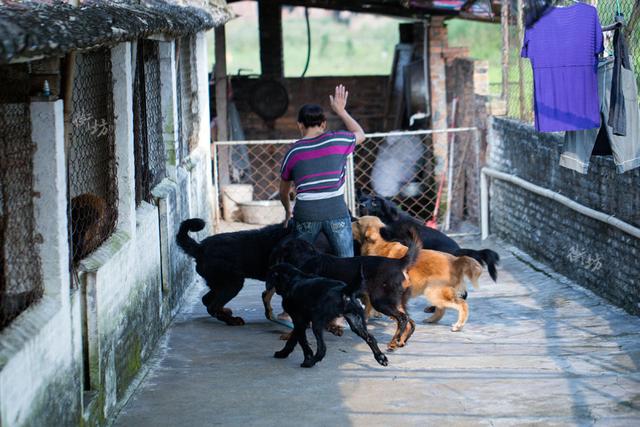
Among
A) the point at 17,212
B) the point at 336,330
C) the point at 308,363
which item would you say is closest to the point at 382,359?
the point at 308,363

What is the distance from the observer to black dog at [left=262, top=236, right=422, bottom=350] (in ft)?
25.6

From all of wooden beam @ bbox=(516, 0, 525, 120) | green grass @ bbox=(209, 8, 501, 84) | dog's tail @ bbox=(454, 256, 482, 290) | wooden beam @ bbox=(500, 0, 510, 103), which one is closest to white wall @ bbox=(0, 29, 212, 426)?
dog's tail @ bbox=(454, 256, 482, 290)

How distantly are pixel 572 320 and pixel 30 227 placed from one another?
520 centimetres

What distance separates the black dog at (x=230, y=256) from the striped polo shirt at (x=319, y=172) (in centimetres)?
65

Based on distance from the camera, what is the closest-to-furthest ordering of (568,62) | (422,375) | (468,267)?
(422,375) < (468,267) < (568,62)

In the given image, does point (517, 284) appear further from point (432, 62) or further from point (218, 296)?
point (432, 62)

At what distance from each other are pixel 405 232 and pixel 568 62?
1.88 meters

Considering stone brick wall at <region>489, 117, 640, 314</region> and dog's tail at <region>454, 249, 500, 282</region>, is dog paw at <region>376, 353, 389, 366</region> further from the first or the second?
stone brick wall at <region>489, 117, 640, 314</region>

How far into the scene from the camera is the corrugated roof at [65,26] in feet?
12.1

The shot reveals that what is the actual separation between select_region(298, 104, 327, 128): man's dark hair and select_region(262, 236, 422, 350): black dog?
90 centimetres

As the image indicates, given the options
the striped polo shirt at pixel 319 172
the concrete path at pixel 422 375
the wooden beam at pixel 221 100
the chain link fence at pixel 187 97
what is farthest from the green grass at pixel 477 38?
the striped polo shirt at pixel 319 172

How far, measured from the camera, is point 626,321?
8.50 meters

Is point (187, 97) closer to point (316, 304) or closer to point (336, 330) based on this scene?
point (336, 330)

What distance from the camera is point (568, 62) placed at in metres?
8.38
